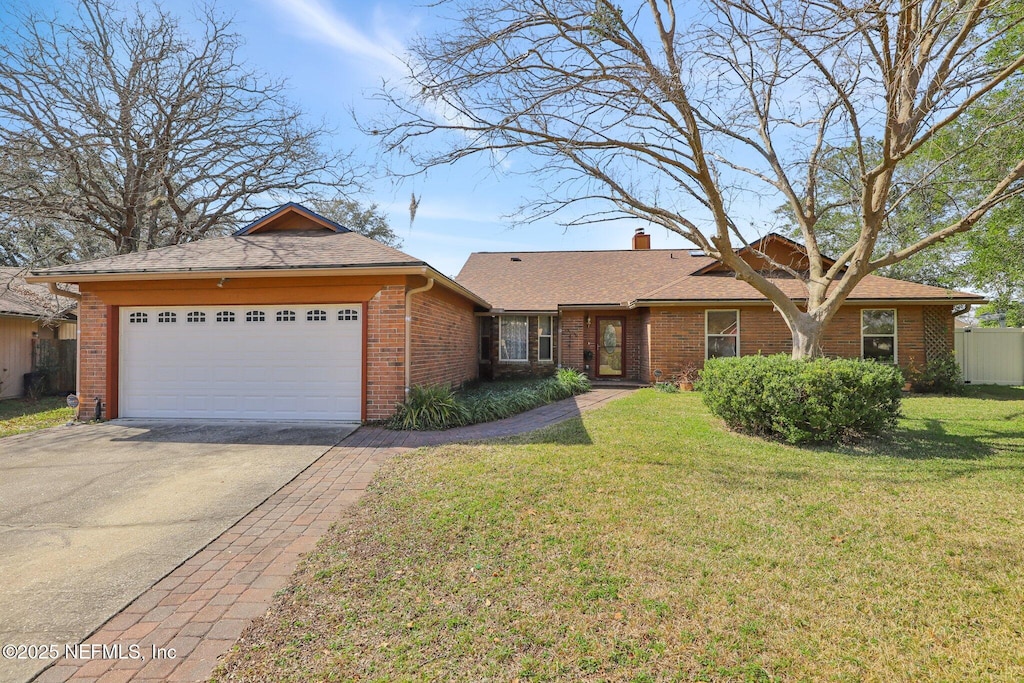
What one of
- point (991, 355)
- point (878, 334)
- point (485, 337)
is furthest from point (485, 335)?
point (991, 355)

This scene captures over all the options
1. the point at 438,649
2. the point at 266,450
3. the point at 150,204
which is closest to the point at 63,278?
the point at 266,450

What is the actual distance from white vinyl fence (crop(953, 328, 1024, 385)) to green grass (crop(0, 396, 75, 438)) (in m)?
24.9

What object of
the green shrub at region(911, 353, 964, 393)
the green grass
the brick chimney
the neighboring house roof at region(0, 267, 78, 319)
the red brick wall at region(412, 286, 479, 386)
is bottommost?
the green grass

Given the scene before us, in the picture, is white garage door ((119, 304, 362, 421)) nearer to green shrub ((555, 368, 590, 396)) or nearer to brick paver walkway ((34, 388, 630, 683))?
brick paver walkway ((34, 388, 630, 683))

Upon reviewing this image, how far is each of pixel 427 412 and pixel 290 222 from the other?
696cm

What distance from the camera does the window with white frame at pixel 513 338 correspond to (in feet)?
55.2

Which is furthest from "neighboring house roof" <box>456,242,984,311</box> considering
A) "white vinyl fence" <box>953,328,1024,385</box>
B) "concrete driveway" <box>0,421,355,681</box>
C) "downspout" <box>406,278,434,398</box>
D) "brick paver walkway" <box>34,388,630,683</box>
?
"brick paver walkway" <box>34,388,630,683</box>

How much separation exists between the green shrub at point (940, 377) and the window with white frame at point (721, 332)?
5.12 meters

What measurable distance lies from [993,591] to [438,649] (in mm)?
3741

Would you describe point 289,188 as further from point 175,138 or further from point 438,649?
point 438,649

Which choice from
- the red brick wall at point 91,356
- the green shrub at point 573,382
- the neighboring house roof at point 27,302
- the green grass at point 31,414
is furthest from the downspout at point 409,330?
the neighboring house roof at point 27,302

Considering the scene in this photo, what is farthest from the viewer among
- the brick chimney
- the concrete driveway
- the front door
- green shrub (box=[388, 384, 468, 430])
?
the brick chimney

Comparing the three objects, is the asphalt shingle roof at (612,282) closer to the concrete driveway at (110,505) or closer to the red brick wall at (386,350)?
the red brick wall at (386,350)

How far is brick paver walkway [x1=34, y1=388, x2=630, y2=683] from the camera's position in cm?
244
